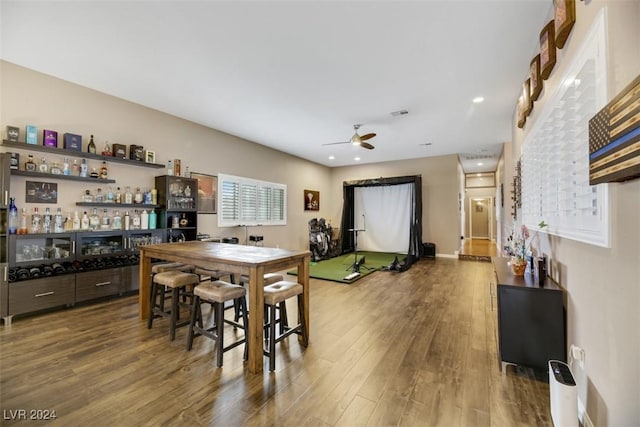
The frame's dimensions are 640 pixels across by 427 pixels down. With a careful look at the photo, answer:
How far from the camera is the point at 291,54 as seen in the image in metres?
3.00

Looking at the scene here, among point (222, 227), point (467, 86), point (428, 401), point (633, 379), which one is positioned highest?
point (467, 86)

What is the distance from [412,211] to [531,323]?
5.93 meters

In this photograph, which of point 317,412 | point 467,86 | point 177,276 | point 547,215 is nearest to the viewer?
point 317,412

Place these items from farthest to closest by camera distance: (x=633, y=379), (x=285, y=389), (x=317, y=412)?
(x=285, y=389) < (x=317, y=412) < (x=633, y=379)

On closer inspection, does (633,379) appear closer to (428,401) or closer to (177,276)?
(428,401)

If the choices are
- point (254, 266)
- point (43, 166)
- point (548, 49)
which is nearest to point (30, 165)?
point (43, 166)

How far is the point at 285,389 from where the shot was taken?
1926mm

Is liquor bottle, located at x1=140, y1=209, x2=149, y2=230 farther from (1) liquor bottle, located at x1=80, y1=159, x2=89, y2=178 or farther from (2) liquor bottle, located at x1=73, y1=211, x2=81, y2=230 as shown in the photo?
(1) liquor bottle, located at x1=80, y1=159, x2=89, y2=178

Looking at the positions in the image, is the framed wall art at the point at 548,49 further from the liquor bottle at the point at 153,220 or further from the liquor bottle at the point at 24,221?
the liquor bottle at the point at 24,221

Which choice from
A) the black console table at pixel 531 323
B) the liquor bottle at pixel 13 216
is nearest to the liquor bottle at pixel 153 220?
the liquor bottle at pixel 13 216

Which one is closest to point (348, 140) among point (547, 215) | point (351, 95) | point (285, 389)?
point (351, 95)

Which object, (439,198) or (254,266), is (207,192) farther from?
(439,198)

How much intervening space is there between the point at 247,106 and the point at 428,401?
4487 millimetres

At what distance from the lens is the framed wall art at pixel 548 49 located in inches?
84.7
